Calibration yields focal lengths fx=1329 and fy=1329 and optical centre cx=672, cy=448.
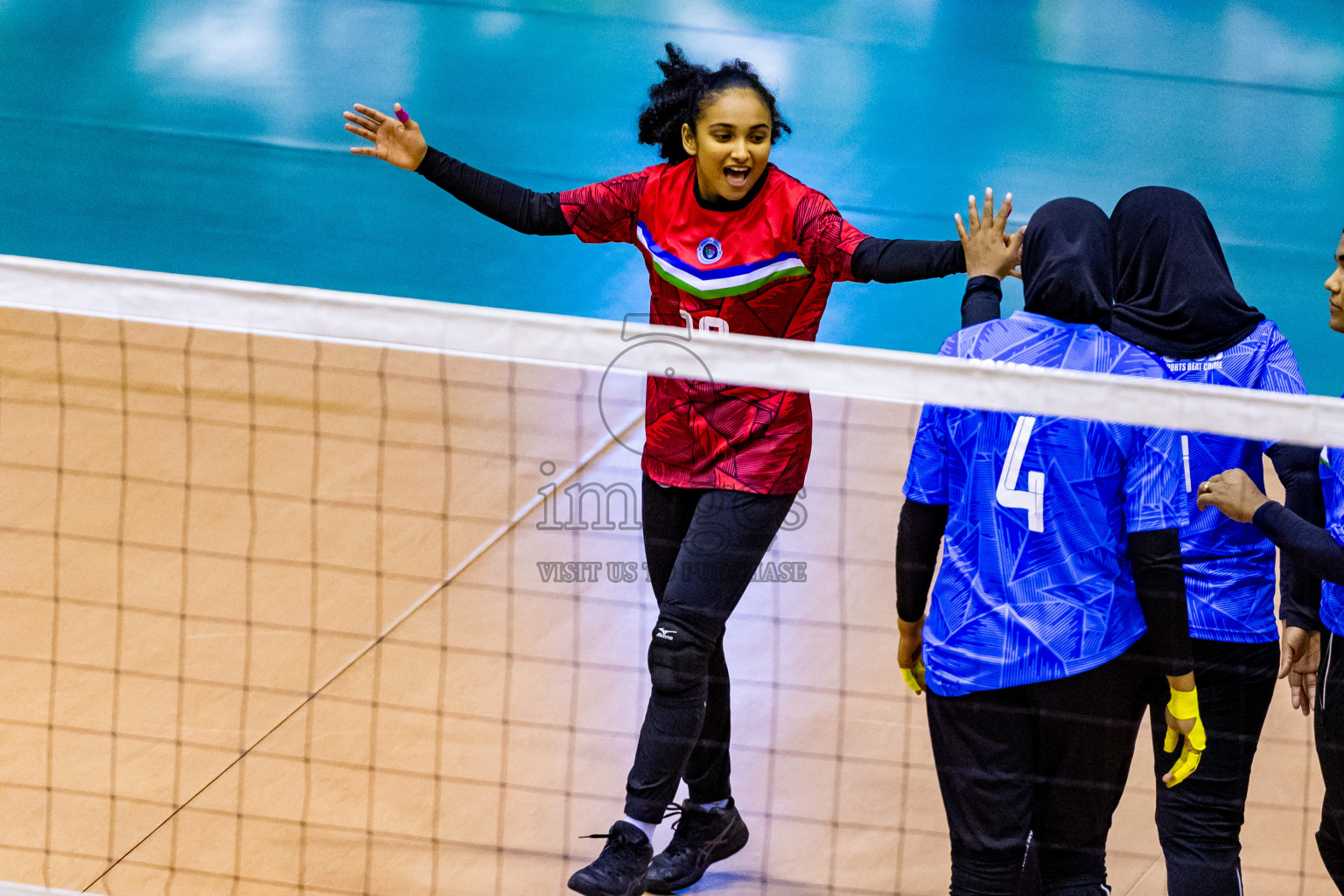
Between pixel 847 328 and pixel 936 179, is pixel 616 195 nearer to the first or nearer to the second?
pixel 847 328

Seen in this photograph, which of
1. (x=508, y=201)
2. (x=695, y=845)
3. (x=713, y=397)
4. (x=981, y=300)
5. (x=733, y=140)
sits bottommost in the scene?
(x=695, y=845)

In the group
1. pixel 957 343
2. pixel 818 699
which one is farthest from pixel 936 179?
pixel 957 343

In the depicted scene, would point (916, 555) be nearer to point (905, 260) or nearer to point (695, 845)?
point (905, 260)

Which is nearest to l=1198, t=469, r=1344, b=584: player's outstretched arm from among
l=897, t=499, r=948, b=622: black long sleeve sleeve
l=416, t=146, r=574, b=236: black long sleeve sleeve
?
l=897, t=499, r=948, b=622: black long sleeve sleeve

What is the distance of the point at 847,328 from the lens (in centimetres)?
723

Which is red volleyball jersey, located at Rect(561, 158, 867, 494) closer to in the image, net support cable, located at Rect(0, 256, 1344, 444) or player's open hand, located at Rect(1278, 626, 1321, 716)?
net support cable, located at Rect(0, 256, 1344, 444)

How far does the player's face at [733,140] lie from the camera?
10.4ft

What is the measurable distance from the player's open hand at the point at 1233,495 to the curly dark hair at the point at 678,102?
1339 mm

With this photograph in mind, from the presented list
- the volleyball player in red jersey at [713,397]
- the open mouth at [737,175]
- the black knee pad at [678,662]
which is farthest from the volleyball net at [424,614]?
the black knee pad at [678,662]

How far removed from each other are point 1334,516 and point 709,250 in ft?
4.86

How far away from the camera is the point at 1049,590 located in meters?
2.54

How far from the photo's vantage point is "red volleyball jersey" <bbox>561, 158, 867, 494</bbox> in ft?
10.4

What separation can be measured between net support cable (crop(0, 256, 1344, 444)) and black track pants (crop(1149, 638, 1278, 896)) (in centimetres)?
58

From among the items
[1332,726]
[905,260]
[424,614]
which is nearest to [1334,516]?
[1332,726]
